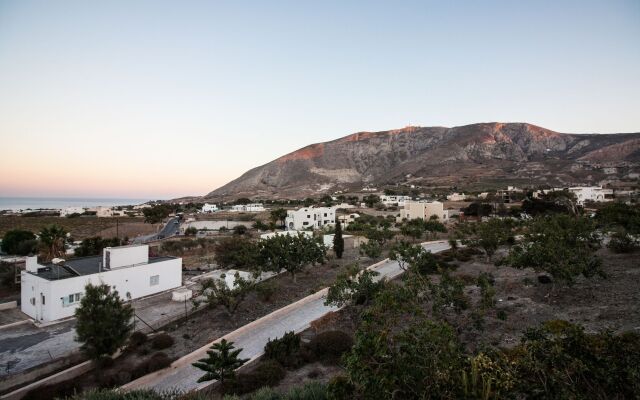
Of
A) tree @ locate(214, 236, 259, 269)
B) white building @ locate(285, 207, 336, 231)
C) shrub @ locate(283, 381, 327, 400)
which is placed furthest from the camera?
white building @ locate(285, 207, 336, 231)

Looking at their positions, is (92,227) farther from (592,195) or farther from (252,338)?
(592,195)

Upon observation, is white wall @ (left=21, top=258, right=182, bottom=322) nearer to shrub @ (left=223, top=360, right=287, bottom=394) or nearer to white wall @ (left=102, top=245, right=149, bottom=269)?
white wall @ (left=102, top=245, right=149, bottom=269)

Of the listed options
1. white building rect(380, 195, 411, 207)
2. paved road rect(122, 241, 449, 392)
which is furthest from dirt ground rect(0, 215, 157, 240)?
white building rect(380, 195, 411, 207)

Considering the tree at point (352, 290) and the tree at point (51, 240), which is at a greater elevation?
the tree at point (51, 240)

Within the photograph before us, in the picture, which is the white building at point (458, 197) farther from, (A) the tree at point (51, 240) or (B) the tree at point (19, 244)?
(B) the tree at point (19, 244)

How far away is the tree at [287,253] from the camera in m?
28.5

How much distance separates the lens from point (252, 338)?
18.9m

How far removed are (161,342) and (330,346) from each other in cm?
860

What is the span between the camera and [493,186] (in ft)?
372

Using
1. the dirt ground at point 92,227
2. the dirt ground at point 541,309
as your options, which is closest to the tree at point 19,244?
the dirt ground at point 92,227

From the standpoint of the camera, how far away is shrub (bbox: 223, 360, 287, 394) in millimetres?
A: 13555

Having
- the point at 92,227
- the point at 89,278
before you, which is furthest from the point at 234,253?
the point at 92,227

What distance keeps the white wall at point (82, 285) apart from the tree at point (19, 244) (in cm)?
2507

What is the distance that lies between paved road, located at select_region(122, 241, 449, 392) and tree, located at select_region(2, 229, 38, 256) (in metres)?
37.3
